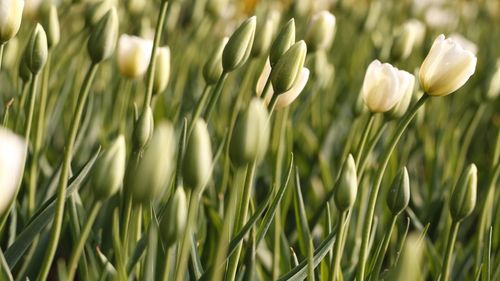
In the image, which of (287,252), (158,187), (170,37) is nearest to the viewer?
(158,187)

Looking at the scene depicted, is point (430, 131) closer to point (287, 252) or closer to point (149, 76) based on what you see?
point (287, 252)

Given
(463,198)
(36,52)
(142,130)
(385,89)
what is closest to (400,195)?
(463,198)

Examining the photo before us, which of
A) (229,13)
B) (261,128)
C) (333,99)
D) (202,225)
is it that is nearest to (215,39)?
(229,13)

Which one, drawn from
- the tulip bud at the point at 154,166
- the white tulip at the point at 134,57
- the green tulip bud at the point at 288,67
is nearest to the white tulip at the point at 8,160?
the tulip bud at the point at 154,166

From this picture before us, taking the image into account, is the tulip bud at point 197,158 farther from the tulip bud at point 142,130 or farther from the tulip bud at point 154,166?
the tulip bud at point 142,130

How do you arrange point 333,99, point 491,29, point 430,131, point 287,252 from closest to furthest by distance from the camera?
point 287,252 → point 430,131 → point 333,99 → point 491,29

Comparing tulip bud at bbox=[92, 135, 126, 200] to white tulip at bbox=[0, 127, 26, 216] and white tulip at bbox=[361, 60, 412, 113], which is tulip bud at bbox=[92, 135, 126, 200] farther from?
white tulip at bbox=[361, 60, 412, 113]

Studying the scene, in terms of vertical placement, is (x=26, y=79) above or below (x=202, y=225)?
above
